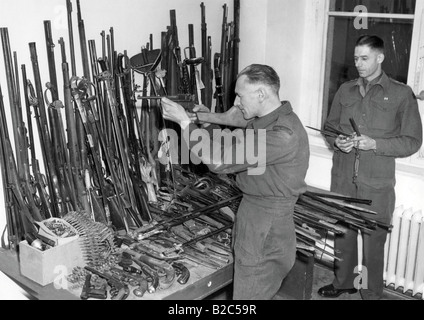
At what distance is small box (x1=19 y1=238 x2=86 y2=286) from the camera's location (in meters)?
2.90

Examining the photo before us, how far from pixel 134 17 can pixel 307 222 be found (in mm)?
1885

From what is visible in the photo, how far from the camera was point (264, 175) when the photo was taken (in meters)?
2.81

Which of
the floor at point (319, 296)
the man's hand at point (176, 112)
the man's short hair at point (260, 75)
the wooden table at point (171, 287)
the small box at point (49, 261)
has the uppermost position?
the man's short hair at point (260, 75)

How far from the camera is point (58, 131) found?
Result: 3445 millimetres

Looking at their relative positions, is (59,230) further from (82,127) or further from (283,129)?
(283,129)

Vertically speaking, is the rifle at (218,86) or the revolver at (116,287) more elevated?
the rifle at (218,86)

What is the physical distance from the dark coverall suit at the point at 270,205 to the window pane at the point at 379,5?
73.6 inches

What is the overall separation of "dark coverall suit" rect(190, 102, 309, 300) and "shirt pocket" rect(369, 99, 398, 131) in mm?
1071

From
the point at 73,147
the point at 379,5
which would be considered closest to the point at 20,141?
the point at 73,147

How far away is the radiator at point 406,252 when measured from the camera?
3.96m

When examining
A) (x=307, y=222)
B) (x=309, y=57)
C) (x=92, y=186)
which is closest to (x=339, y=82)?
(x=309, y=57)

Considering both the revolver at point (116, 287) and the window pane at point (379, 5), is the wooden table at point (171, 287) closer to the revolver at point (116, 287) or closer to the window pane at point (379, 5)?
the revolver at point (116, 287)

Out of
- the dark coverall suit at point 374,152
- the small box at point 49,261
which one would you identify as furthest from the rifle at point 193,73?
the small box at point 49,261
